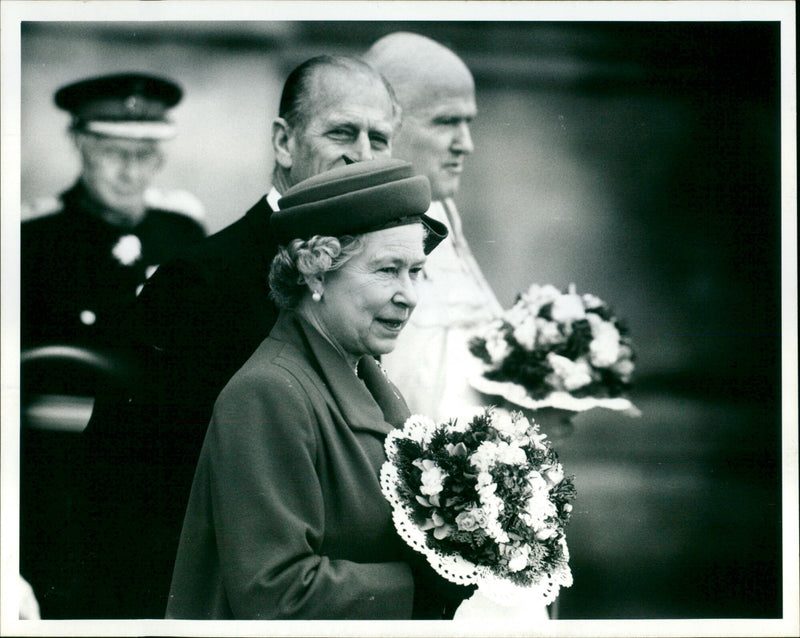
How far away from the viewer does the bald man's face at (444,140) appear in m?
4.57

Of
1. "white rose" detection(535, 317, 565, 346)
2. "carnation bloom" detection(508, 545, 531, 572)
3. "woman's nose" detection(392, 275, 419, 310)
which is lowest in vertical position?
"carnation bloom" detection(508, 545, 531, 572)

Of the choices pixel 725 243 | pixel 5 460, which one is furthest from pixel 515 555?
pixel 5 460

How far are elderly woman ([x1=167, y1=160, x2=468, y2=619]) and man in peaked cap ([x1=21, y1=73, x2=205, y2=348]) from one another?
0.97 metres

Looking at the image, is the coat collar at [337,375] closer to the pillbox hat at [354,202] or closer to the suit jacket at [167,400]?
the pillbox hat at [354,202]

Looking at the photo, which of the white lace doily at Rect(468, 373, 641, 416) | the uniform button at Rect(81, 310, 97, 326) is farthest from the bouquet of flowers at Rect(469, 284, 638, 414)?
the uniform button at Rect(81, 310, 97, 326)

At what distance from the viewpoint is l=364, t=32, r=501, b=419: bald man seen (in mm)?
4527

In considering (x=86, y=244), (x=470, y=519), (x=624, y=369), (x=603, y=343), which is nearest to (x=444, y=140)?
(x=603, y=343)

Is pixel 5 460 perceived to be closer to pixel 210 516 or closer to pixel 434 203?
pixel 210 516

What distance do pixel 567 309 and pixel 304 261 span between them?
4.89 feet

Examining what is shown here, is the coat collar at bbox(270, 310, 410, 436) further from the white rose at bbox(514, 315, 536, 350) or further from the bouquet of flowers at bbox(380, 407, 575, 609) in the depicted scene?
the white rose at bbox(514, 315, 536, 350)

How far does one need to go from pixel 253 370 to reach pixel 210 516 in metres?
0.59

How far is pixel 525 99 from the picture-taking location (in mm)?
4590

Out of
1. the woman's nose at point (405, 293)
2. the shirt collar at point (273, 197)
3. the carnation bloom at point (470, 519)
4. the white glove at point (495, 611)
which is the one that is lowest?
the white glove at point (495, 611)

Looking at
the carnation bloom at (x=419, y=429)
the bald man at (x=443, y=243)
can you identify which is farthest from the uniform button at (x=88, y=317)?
the carnation bloom at (x=419, y=429)
